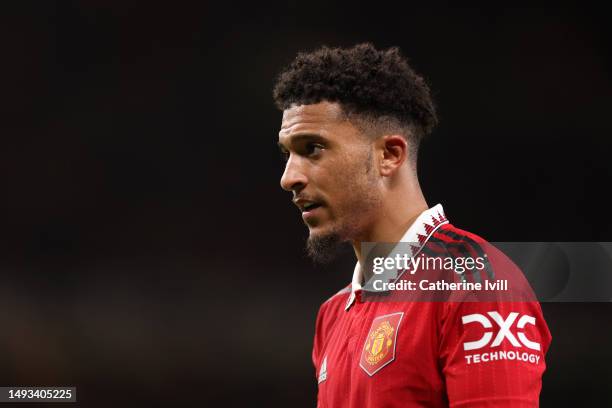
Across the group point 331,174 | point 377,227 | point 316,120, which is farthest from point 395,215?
point 316,120

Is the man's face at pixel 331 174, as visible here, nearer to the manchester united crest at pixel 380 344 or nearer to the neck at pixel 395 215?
the neck at pixel 395 215

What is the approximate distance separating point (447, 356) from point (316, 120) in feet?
2.03

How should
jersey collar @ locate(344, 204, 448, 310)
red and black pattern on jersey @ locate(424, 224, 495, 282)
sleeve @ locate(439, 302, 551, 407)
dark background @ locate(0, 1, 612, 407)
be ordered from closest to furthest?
1. sleeve @ locate(439, 302, 551, 407)
2. red and black pattern on jersey @ locate(424, 224, 495, 282)
3. jersey collar @ locate(344, 204, 448, 310)
4. dark background @ locate(0, 1, 612, 407)

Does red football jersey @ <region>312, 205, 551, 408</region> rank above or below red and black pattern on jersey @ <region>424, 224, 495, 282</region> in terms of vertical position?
below

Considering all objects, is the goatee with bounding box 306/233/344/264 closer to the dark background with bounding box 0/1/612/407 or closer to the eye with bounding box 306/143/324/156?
the eye with bounding box 306/143/324/156

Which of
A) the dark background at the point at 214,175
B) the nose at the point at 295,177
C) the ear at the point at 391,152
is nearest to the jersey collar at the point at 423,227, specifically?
the ear at the point at 391,152

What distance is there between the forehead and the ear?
0.31 ft

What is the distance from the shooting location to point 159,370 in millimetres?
3680

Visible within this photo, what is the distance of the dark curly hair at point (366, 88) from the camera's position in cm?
161

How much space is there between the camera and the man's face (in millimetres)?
1569

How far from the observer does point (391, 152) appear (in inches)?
63.4

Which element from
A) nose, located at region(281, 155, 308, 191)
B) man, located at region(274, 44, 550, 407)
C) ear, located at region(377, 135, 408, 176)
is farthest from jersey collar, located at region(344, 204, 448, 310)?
nose, located at region(281, 155, 308, 191)

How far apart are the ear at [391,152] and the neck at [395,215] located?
6 cm

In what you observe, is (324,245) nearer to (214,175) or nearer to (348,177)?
(348,177)
